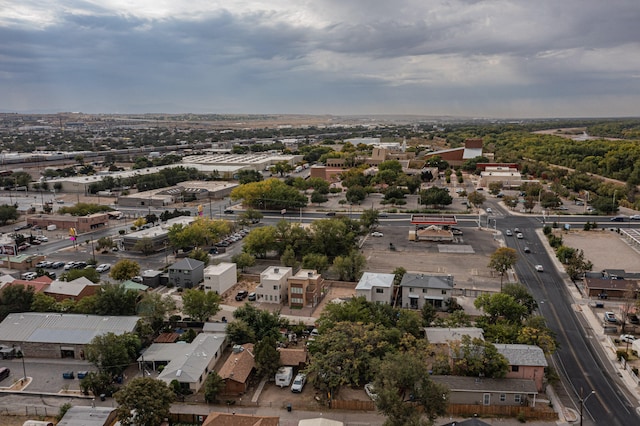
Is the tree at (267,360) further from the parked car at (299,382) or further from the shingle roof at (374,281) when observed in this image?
the shingle roof at (374,281)

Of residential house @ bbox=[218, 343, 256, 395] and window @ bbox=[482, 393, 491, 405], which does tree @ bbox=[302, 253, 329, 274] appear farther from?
window @ bbox=[482, 393, 491, 405]

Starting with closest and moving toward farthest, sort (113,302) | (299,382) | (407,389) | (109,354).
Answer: (407,389)
(299,382)
(109,354)
(113,302)

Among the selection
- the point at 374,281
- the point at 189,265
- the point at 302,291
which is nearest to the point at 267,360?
the point at 302,291

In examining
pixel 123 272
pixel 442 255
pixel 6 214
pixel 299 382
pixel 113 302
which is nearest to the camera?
pixel 299 382

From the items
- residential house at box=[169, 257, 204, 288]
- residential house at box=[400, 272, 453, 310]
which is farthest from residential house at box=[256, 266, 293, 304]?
residential house at box=[400, 272, 453, 310]

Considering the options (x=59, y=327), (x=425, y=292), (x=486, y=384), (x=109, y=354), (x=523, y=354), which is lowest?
(x=486, y=384)

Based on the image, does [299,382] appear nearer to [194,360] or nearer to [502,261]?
[194,360]
